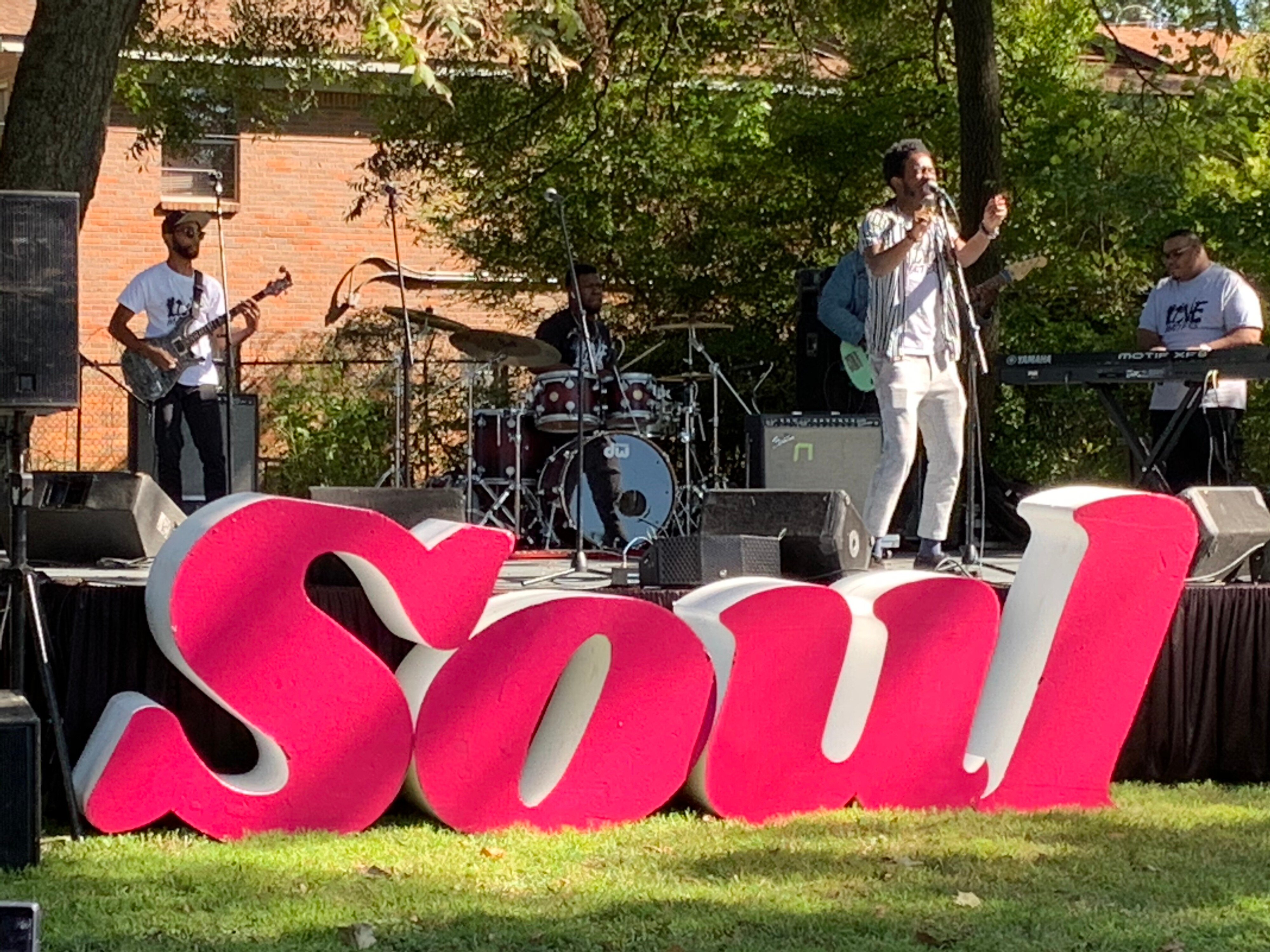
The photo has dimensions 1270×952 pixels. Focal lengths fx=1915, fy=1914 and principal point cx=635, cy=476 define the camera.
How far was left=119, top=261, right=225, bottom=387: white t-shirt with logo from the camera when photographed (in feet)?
33.5

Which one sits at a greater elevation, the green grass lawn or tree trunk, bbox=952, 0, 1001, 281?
tree trunk, bbox=952, 0, 1001, 281

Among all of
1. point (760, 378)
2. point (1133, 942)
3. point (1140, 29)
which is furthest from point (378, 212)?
point (1133, 942)

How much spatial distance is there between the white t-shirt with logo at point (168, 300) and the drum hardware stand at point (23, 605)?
13.3 feet

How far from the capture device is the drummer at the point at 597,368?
11.7m

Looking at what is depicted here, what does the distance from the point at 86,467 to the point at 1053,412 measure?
10302mm

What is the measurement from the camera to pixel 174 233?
10.1 meters

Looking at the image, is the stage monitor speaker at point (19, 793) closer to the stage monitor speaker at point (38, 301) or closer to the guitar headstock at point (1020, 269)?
the stage monitor speaker at point (38, 301)

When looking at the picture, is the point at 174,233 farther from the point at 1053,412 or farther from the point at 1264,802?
the point at 1053,412

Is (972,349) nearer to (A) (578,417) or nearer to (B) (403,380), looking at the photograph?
(A) (578,417)

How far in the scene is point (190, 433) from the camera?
10.1 m

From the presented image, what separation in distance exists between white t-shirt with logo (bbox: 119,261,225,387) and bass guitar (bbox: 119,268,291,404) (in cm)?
3

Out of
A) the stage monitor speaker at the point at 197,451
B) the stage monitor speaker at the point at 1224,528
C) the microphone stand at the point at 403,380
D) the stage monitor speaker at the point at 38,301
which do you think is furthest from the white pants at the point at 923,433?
the stage monitor speaker at the point at 197,451

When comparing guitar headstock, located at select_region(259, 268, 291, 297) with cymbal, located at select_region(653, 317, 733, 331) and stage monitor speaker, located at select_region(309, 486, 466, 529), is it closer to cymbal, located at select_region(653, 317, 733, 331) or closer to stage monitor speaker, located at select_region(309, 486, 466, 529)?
cymbal, located at select_region(653, 317, 733, 331)

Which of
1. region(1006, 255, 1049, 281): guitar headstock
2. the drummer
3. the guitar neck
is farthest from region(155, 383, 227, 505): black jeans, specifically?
region(1006, 255, 1049, 281): guitar headstock
